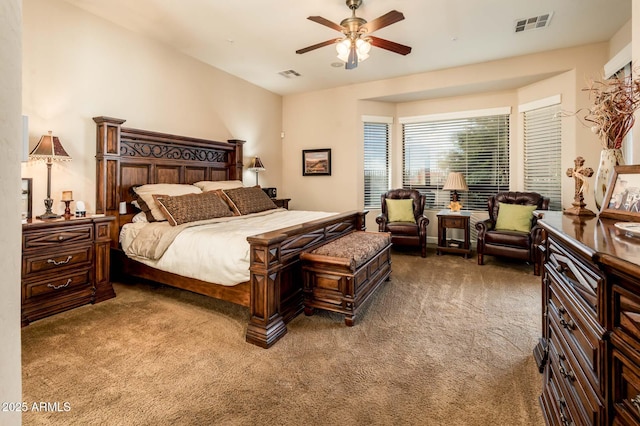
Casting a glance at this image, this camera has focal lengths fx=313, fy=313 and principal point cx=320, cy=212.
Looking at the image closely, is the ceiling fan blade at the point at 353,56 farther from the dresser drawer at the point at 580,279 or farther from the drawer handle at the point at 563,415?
the drawer handle at the point at 563,415

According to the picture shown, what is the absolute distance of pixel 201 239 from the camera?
108 inches

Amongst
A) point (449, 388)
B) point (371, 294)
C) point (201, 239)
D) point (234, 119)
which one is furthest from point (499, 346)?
point (234, 119)

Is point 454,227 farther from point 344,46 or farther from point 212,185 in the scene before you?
point 212,185

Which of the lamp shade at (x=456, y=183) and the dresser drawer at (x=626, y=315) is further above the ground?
the lamp shade at (x=456, y=183)

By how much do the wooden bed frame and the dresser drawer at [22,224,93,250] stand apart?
563mm

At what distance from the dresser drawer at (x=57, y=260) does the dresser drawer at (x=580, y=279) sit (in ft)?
12.1

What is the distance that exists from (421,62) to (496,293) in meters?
3.53

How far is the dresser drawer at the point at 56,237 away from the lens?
262cm

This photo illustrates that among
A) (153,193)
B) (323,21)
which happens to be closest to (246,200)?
(153,193)

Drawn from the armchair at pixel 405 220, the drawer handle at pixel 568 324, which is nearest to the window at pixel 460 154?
the armchair at pixel 405 220

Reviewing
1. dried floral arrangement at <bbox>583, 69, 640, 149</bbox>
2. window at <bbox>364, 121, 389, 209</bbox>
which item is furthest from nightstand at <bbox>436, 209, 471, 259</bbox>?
dried floral arrangement at <bbox>583, 69, 640, 149</bbox>

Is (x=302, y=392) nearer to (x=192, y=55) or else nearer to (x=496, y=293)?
(x=496, y=293)

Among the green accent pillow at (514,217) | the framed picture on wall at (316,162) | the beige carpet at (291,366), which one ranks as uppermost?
the framed picture on wall at (316,162)

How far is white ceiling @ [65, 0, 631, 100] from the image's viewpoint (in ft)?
11.0
